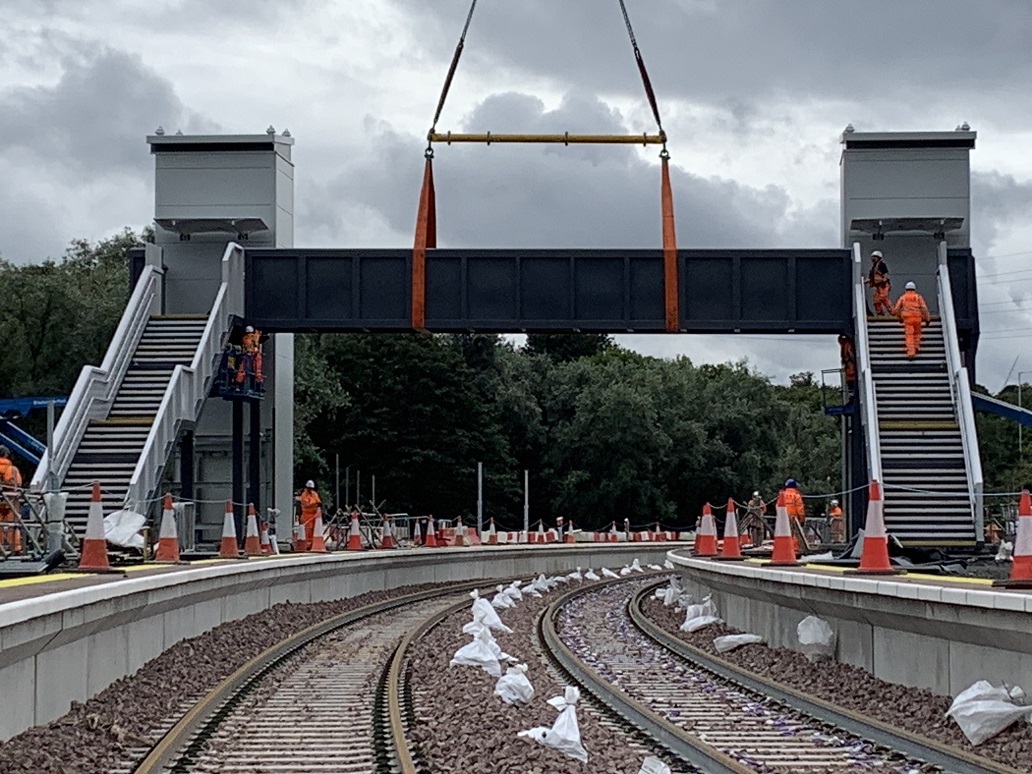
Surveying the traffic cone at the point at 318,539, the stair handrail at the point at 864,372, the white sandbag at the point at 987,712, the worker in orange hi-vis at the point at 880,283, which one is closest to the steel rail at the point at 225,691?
the traffic cone at the point at 318,539

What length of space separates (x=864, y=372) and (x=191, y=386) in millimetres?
14116

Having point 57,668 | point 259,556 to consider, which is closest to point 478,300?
point 259,556

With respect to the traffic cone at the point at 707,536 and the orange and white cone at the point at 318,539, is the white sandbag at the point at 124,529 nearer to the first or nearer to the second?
the traffic cone at the point at 707,536

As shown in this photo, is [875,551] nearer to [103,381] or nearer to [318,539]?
[318,539]

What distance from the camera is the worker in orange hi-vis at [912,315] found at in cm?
3656

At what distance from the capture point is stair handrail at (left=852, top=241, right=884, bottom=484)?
3372 centimetres

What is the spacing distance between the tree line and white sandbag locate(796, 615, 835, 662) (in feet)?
190

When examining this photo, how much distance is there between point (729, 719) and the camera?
13352 millimetres

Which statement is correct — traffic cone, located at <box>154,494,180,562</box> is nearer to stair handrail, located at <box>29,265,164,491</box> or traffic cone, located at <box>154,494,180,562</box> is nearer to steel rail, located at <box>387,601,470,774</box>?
steel rail, located at <box>387,601,470,774</box>

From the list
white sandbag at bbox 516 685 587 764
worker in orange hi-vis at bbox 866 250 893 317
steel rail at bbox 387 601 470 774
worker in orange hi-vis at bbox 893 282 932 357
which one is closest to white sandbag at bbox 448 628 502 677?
steel rail at bbox 387 601 470 774

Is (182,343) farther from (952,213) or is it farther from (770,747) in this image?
(770,747)

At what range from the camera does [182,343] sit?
1512 inches

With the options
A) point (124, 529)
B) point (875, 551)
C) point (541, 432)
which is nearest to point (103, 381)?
point (124, 529)

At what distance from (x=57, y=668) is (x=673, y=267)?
28.2 metres
